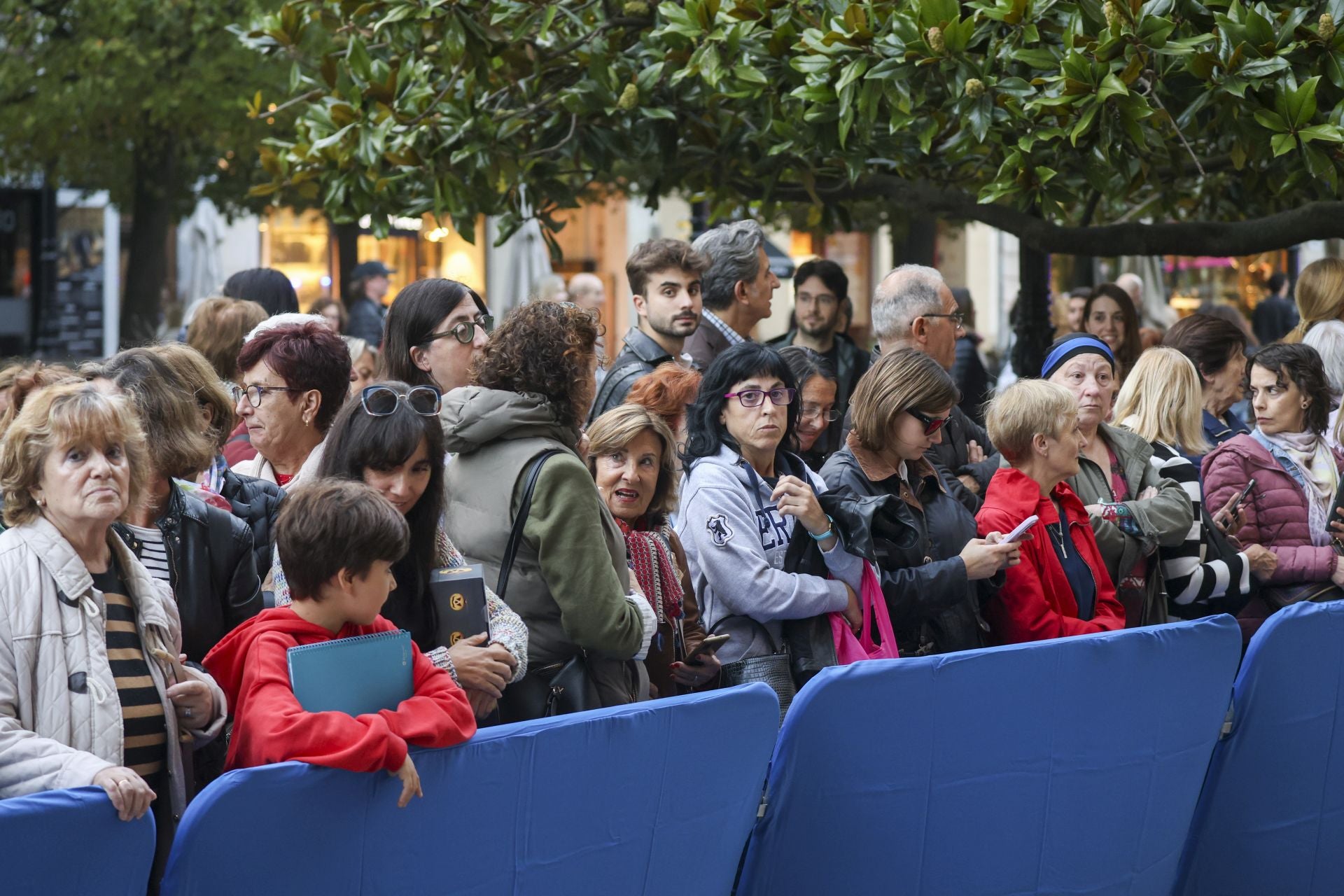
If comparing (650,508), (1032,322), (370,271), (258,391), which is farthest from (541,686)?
(370,271)

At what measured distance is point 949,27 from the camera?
6.02 meters

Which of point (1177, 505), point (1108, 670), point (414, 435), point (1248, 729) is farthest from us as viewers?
point (1177, 505)

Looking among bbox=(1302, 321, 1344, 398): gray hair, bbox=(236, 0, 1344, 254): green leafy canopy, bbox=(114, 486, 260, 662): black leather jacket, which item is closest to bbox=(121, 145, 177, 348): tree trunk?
bbox=(236, 0, 1344, 254): green leafy canopy

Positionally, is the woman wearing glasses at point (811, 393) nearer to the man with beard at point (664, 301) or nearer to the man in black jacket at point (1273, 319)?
the man with beard at point (664, 301)

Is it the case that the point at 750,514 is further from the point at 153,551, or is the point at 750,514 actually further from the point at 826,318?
the point at 826,318

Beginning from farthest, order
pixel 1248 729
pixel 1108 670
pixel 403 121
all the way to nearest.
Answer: pixel 403 121 < pixel 1248 729 < pixel 1108 670

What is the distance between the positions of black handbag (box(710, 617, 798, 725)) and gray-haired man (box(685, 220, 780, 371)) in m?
2.17

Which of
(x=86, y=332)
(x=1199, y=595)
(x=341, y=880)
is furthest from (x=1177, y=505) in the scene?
(x=86, y=332)

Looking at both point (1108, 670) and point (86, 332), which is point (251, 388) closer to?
point (1108, 670)

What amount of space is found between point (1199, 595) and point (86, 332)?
74.4 ft

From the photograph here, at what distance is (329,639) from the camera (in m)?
3.62

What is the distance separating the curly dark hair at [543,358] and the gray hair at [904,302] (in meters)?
2.46

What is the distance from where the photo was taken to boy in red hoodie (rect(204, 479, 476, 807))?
134 inches

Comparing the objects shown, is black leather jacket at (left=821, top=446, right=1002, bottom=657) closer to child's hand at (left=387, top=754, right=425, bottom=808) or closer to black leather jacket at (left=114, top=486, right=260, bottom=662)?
black leather jacket at (left=114, top=486, right=260, bottom=662)
